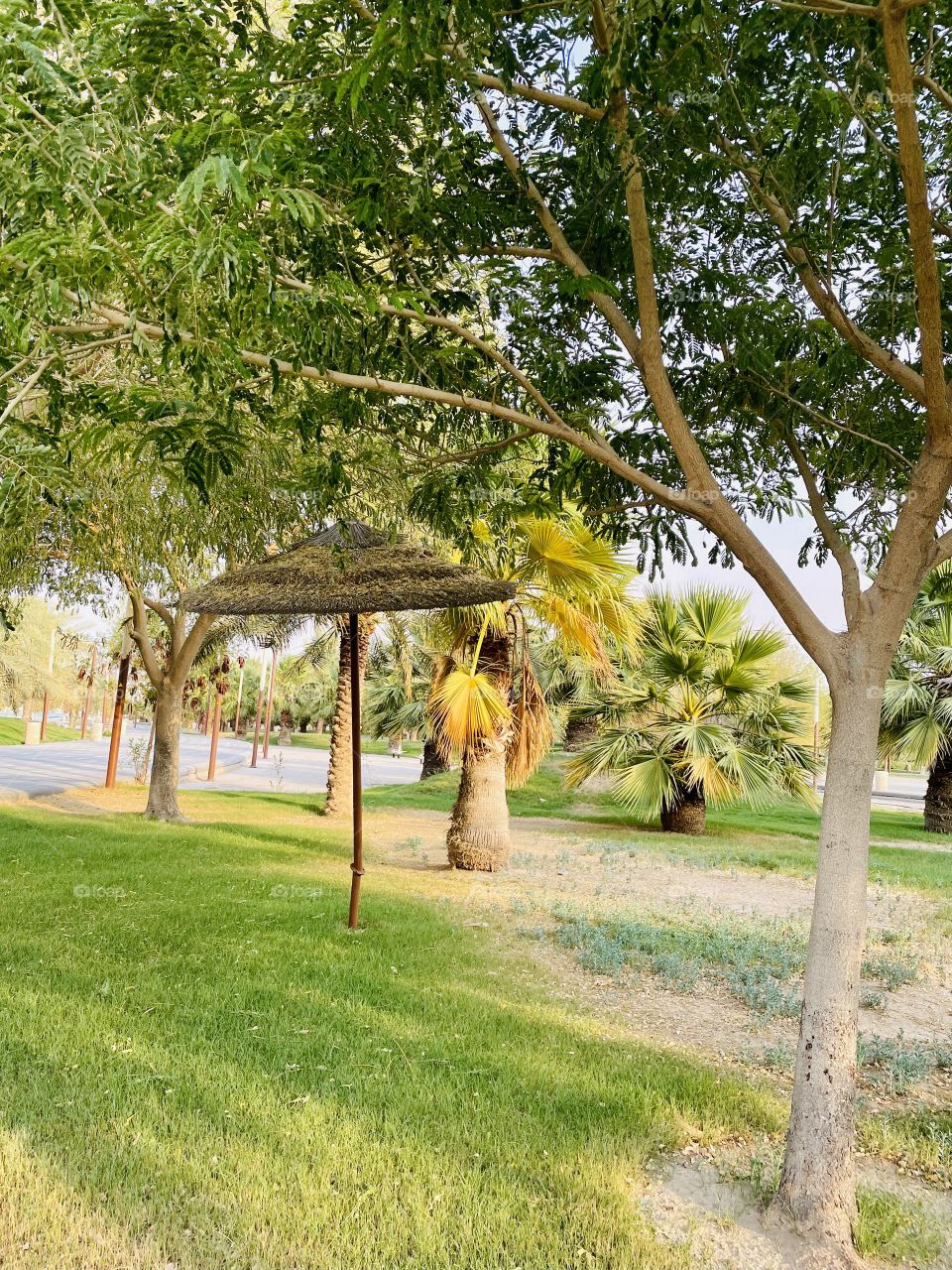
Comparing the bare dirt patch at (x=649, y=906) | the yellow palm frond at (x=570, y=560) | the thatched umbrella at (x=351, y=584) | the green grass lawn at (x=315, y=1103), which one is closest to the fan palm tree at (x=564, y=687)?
the bare dirt patch at (x=649, y=906)

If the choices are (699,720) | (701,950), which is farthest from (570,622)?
(699,720)

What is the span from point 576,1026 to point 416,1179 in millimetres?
2187

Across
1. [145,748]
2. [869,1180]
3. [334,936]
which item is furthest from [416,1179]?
[145,748]

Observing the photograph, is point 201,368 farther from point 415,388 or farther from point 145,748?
point 145,748

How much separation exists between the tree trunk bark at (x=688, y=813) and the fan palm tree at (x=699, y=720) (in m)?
0.02

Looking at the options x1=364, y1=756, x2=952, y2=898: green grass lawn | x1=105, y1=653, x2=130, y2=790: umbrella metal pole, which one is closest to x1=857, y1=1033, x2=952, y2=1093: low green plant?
x1=364, y1=756, x2=952, y2=898: green grass lawn

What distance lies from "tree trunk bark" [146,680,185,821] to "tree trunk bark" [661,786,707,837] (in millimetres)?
8880

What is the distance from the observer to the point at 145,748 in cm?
2319

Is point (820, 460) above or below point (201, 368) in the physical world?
above

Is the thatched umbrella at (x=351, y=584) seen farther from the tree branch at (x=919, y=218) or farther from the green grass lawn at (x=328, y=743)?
the green grass lawn at (x=328, y=743)

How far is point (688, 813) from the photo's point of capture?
16.9 metres

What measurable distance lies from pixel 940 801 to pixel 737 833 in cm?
533

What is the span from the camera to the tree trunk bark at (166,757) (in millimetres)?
14734

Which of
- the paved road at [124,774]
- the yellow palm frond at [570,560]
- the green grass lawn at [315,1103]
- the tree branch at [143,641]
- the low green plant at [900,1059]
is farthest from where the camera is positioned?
the paved road at [124,774]
